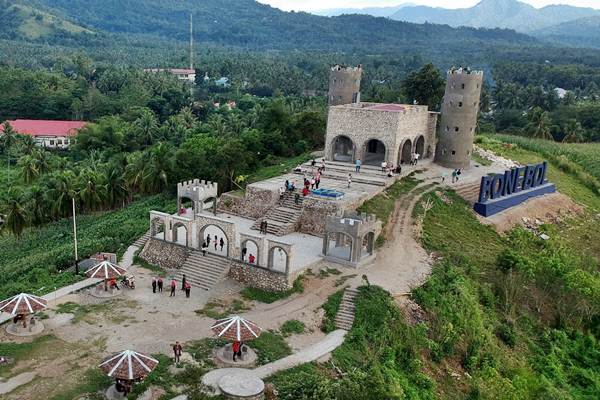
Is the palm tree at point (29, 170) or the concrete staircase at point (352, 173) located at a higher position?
the concrete staircase at point (352, 173)

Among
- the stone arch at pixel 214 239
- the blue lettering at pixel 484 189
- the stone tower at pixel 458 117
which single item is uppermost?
the stone tower at pixel 458 117

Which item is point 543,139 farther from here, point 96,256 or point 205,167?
point 96,256

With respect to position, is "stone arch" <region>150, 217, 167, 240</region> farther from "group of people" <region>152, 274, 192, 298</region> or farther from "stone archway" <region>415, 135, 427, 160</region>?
"stone archway" <region>415, 135, 427, 160</region>

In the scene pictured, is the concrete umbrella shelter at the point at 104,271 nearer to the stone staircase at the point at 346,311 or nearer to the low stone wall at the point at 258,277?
the low stone wall at the point at 258,277

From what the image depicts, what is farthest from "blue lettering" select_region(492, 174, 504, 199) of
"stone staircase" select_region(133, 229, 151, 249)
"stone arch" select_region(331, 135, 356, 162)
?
"stone staircase" select_region(133, 229, 151, 249)

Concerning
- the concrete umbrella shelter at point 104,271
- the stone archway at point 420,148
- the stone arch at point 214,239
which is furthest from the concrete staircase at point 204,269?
the stone archway at point 420,148

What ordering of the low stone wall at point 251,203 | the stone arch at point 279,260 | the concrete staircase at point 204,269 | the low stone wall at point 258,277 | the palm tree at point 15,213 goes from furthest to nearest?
the palm tree at point 15,213 → the low stone wall at point 251,203 → the concrete staircase at point 204,269 → the low stone wall at point 258,277 → the stone arch at point 279,260
